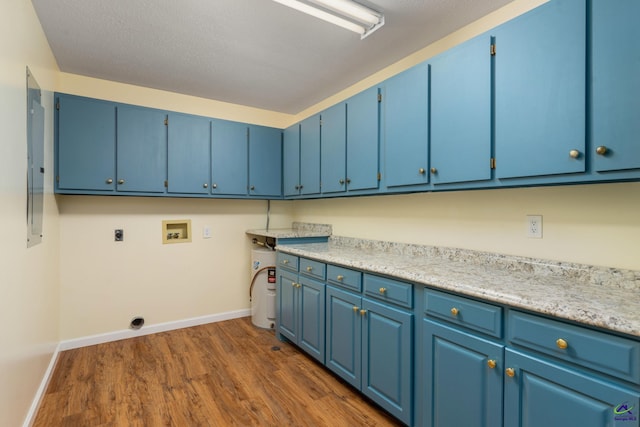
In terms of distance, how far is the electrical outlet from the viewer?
171 centimetres

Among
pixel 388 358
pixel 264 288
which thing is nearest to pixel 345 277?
pixel 388 358

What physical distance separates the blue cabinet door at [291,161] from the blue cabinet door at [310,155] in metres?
0.08

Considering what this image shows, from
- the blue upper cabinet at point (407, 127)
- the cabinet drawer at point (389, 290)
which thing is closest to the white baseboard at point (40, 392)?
the cabinet drawer at point (389, 290)

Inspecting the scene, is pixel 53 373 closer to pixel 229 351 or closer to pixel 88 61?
pixel 229 351

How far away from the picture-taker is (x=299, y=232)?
344 cm

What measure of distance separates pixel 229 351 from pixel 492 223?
2409mm

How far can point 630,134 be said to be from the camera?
1.18 metres

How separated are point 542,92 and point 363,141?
123cm

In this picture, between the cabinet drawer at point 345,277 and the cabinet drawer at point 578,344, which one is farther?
the cabinet drawer at point 345,277

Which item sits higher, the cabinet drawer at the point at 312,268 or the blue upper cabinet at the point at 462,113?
the blue upper cabinet at the point at 462,113

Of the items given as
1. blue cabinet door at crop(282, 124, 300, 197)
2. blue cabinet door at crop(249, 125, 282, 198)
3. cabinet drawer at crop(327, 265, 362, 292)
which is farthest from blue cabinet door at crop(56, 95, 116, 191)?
cabinet drawer at crop(327, 265, 362, 292)

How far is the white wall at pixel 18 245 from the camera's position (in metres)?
1.43

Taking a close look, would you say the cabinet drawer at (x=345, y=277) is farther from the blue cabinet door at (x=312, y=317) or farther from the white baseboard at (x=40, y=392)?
the white baseboard at (x=40, y=392)

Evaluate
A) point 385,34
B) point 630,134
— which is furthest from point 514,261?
point 385,34
